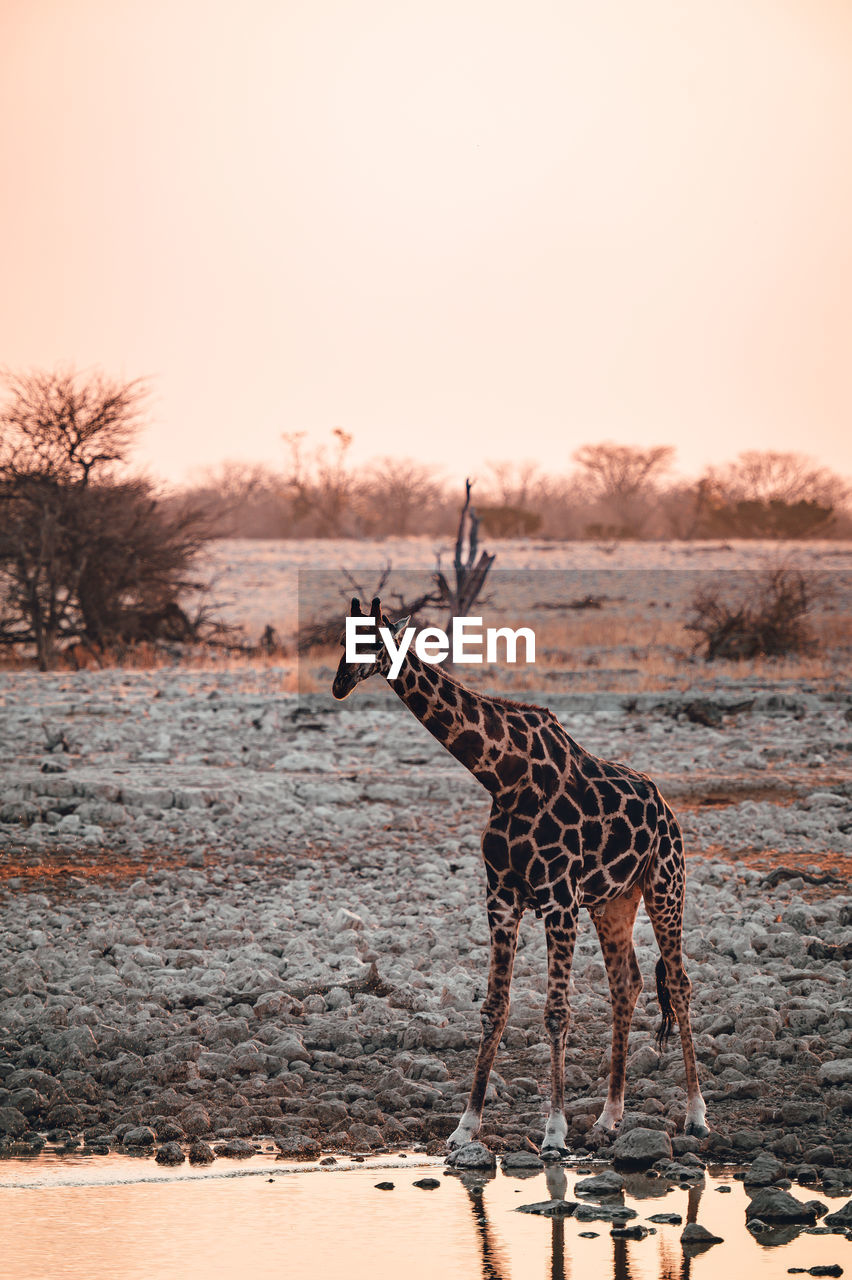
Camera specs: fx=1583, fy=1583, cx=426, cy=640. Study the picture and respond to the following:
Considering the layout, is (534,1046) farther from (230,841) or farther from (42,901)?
(230,841)

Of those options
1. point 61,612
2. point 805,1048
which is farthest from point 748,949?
point 61,612

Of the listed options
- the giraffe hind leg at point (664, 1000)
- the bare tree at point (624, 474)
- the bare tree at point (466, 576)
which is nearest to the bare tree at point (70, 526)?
the bare tree at point (466, 576)

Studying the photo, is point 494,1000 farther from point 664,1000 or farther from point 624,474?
point 624,474

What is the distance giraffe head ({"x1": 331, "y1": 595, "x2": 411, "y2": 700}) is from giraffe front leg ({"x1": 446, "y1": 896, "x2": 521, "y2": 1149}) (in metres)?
0.93

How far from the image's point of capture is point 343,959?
307 inches

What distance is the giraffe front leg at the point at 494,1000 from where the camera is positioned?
5.49m

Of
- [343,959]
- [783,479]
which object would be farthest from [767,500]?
[343,959]

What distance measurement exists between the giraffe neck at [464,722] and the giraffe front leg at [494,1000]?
1.47ft

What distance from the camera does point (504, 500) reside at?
66.8 meters

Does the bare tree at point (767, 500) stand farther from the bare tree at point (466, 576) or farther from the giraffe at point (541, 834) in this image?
the giraffe at point (541, 834)

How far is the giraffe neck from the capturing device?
17.7ft

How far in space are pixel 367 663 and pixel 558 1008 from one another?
141 centimetres

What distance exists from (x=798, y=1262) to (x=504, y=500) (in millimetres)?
62425

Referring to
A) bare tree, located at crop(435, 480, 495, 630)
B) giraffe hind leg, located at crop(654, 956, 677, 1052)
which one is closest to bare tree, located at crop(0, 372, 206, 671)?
bare tree, located at crop(435, 480, 495, 630)
